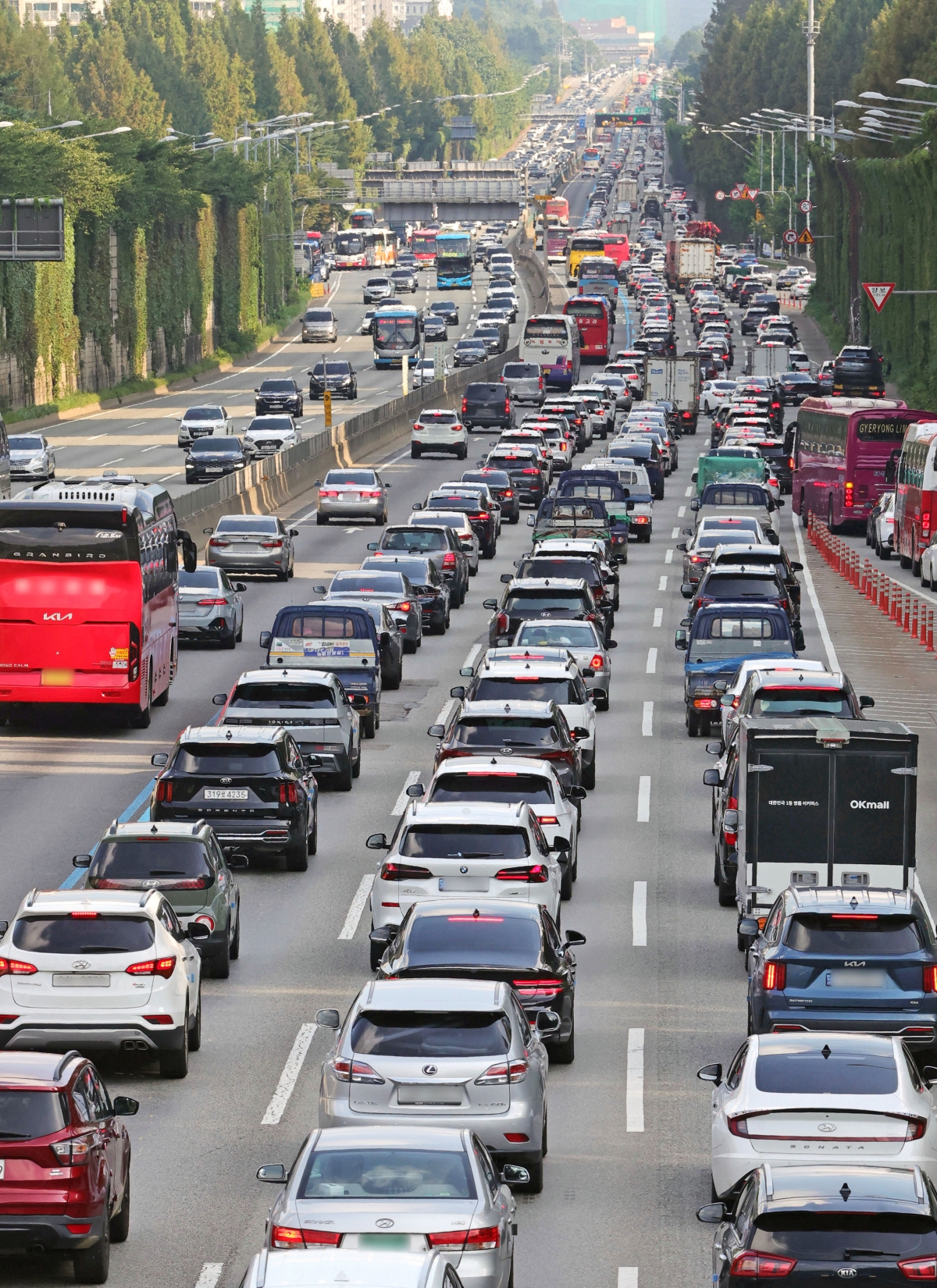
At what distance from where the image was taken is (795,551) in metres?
63.9

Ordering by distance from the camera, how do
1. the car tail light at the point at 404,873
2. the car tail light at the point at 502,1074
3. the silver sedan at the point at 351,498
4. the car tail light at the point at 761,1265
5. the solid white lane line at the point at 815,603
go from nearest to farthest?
the car tail light at the point at 761,1265 → the car tail light at the point at 502,1074 → the car tail light at the point at 404,873 → the solid white lane line at the point at 815,603 → the silver sedan at the point at 351,498

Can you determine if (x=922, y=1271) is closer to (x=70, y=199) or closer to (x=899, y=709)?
(x=899, y=709)

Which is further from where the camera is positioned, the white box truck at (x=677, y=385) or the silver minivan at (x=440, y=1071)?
the white box truck at (x=677, y=385)

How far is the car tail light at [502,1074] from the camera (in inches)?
639

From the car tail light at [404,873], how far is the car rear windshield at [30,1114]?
8025mm

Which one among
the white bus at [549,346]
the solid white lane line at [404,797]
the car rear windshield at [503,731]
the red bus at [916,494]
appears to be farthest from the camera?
the white bus at [549,346]

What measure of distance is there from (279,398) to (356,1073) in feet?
279

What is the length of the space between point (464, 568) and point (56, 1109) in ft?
124

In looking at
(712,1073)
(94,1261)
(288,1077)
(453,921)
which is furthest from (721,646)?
(94,1261)

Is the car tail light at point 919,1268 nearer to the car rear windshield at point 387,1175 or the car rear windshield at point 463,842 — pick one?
the car rear windshield at point 387,1175

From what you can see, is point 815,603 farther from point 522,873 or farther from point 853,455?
point 522,873

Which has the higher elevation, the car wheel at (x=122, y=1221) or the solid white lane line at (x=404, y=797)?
the car wheel at (x=122, y=1221)

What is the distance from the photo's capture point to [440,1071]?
16.2 meters

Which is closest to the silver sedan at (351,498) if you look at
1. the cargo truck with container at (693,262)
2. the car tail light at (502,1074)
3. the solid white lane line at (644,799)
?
the solid white lane line at (644,799)
